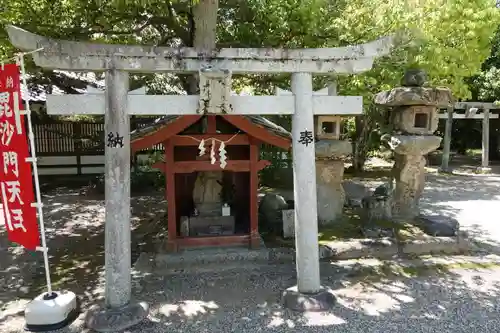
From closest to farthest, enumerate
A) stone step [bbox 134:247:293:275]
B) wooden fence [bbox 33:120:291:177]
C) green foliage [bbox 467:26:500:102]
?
stone step [bbox 134:247:293:275] < wooden fence [bbox 33:120:291:177] < green foliage [bbox 467:26:500:102]

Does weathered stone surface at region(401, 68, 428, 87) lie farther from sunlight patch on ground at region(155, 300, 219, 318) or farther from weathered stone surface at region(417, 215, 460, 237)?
sunlight patch on ground at region(155, 300, 219, 318)

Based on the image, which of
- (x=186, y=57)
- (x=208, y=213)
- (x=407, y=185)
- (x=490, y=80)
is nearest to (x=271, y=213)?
(x=208, y=213)

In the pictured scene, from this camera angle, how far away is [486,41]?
11578mm

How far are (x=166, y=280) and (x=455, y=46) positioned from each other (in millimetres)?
9540

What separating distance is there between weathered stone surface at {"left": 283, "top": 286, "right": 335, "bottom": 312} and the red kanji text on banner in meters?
3.45

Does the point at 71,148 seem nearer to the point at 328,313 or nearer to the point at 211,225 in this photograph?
the point at 211,225

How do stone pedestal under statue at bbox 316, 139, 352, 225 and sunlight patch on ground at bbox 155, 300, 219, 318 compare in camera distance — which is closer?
sunlight patch on ground at bbox 155, 300, 219, 318

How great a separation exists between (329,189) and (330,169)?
448mm

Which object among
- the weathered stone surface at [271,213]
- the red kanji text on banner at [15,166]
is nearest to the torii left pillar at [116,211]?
the red kanji text on banner at [15,166]

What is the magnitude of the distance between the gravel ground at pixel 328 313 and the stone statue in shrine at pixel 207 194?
5.03 ft

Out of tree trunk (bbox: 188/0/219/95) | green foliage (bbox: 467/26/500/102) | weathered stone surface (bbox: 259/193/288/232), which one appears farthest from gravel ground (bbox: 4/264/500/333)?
green foliage (bbox: 467/26/500/102)

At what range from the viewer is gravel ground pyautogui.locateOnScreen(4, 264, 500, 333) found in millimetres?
4805

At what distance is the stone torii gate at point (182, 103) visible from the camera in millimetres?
4641

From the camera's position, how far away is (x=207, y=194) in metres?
7.65
